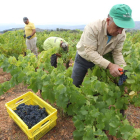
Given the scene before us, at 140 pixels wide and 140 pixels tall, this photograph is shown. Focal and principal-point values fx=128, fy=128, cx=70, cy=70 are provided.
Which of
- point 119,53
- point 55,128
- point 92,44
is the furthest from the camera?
point 55,128

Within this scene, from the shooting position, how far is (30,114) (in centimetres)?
218

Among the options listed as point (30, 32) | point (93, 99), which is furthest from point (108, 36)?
point (30, 32)

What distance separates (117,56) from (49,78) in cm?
104

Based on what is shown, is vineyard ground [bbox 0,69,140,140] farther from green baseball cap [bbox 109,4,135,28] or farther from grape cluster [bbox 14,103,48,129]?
green baseball cap [bbox 109,4,135,28]

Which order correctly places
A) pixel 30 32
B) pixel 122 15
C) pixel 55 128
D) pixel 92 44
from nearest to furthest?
→ pixel 122 15, pixel 92 44, pixel 55 128, pixel 30 32

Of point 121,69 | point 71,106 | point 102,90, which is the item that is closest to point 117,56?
point 121,69

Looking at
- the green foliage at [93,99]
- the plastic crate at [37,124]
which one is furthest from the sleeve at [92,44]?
the plastic crate at [37,124]

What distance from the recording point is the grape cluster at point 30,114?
2.07 metres

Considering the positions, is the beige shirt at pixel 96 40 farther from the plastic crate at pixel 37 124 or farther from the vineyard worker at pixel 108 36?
the plastic crate at pixel 37 124

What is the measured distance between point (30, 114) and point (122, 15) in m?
2.01

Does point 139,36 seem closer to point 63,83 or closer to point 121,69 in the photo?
point 121,69

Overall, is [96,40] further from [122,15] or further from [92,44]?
[122,15]

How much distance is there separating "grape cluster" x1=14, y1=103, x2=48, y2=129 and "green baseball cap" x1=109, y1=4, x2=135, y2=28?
179cm

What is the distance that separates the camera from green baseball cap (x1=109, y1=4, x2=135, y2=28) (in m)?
1.41
